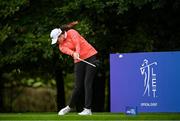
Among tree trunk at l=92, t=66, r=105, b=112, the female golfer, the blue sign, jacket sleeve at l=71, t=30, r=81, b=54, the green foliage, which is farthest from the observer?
tree trunk at l=92, t=66, r=105, b=112

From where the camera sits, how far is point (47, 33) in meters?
16.3

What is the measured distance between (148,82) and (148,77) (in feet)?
0.32

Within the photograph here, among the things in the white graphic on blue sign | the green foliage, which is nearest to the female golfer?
the white graphic on blue sign

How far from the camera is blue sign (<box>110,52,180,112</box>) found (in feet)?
37.4

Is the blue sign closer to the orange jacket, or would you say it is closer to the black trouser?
the black trouser

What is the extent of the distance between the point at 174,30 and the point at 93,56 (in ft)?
20.7

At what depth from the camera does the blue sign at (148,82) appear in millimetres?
11398

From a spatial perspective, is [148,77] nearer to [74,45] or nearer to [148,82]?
[148,82]

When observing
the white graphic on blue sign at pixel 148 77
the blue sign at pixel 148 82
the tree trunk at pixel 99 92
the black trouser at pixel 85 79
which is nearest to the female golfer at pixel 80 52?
the black trouser at pixel 85 79

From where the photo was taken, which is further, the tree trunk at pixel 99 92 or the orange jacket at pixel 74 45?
the tree trunk at pixel 99 92

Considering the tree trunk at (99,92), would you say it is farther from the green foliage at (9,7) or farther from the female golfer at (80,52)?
the female golfer at (80,52)

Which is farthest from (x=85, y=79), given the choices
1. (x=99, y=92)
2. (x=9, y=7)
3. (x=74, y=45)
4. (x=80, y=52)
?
(x=99, y=92)

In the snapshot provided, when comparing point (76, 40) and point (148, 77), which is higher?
point (76, 40)

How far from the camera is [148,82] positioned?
11531 millimetres
